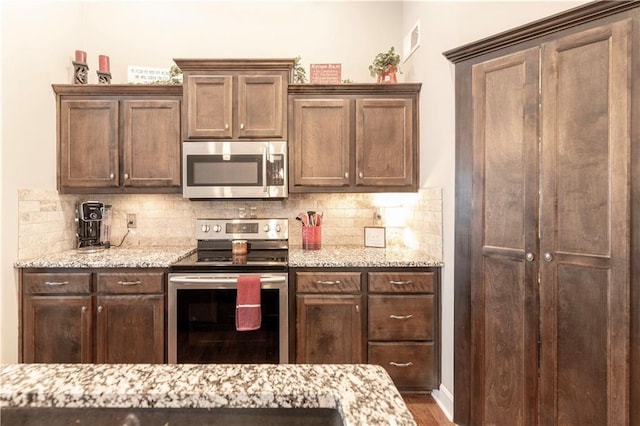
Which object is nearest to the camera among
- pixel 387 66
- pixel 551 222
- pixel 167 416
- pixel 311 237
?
pixel 167 416

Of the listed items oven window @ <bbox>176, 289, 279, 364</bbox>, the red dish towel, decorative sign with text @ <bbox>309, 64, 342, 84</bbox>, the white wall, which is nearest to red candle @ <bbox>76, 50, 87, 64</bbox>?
the white wall

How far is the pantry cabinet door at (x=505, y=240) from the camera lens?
1708 mm

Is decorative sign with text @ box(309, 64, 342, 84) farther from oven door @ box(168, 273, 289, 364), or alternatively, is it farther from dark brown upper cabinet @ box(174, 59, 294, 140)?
oven door @ box(168, 273, 289, 364)

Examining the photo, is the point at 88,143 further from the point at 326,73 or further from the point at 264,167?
the point at 326,73

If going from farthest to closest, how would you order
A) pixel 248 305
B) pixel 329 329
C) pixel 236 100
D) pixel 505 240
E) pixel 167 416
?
pixel 236 100 → pixel 329 329 → pixel 248 305 → pixel 505 240 → pixel 167 416

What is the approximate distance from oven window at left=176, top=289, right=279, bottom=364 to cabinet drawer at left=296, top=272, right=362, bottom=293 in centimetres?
31

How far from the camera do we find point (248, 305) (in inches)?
85.4

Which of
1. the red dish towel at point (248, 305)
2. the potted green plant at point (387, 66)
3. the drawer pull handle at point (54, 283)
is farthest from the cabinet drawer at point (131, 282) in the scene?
the potted green plant at point (387, 66)

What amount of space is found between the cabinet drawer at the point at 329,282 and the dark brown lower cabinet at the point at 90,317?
942mm

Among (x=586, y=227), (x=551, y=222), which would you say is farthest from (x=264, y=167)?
(x=586, y=227)

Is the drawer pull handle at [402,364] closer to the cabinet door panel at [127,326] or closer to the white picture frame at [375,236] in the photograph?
the white picture frame at [375,236]

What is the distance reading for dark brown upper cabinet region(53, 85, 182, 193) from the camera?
2639 mm

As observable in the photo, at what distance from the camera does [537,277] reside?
170cm

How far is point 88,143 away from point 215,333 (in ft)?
5.89
